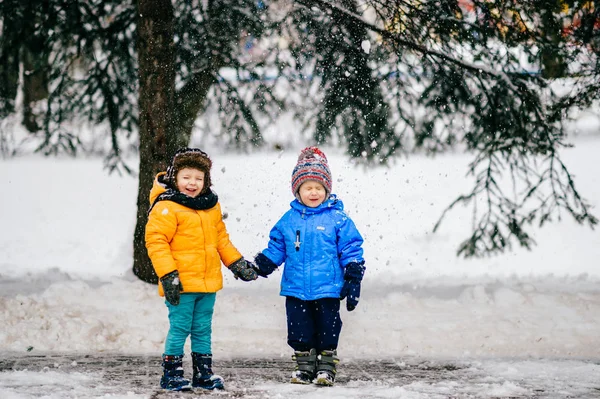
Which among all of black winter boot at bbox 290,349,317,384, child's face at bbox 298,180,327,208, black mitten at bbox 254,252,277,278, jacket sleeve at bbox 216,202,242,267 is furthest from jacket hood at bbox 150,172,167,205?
black winter boot at bbox 290,349,317,384

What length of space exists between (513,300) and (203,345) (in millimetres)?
4007

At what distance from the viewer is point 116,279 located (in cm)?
802

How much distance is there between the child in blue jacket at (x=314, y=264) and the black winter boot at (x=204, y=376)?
1.68ft

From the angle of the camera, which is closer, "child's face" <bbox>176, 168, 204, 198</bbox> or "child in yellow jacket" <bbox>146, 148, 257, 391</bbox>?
"child in yellow jacket" <bbox>146, 148, 257, 391</bbox>

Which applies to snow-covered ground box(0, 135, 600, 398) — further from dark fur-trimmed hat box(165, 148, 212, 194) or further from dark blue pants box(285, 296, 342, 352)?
dark fur-trimmed hat box(165, 148, 212, 194)

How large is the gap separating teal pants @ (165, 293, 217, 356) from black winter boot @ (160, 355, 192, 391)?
1.6 inches

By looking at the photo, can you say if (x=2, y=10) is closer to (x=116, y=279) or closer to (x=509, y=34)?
(x=116, y=279)

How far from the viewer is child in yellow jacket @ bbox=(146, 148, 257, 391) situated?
4.42 m

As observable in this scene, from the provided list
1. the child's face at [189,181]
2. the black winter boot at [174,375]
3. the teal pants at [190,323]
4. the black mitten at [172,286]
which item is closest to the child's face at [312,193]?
the child's face at [189,181]

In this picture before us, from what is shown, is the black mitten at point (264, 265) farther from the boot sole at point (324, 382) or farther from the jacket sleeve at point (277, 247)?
the boot sole at point (324, 382)

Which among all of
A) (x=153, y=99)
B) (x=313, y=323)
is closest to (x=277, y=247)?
(x=313, y=323)

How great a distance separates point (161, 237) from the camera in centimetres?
443

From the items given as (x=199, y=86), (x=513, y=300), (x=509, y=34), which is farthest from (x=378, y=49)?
(x=513, y=300)

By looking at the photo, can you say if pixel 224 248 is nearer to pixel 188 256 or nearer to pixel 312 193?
pixel 188 256
